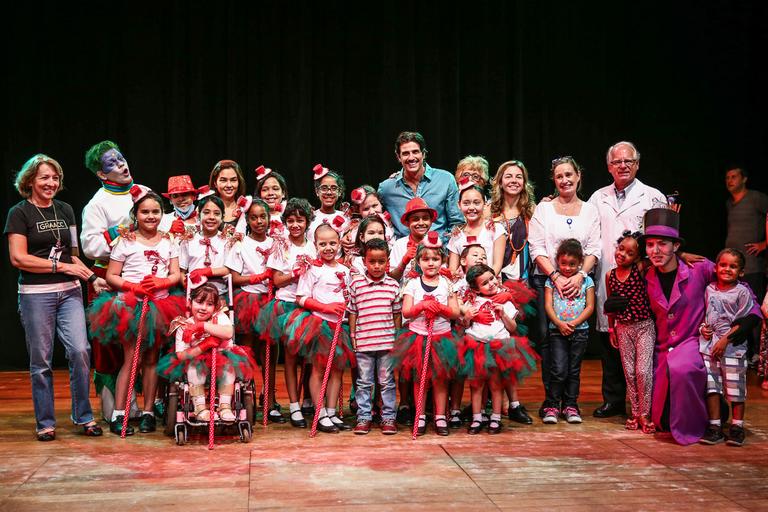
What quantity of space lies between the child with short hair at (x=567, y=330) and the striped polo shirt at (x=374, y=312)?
0.97m

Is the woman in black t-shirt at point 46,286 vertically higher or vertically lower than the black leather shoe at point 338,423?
higher

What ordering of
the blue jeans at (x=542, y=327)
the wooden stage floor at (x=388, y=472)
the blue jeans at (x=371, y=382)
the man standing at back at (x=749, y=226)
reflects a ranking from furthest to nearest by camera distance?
the man standing at back at (x=749, y=226)
the blue jeans at (x=542, y=327)
the blue jeans at (x=371, y=382)
the wooden stage floor at (x=388, y=472)

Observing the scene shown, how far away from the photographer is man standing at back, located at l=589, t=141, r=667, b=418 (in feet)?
16.4

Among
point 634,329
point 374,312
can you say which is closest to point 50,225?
point 374,312

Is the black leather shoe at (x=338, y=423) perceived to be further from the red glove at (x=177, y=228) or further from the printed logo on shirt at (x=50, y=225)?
the printed logo on shirt at (x=50, y=225)

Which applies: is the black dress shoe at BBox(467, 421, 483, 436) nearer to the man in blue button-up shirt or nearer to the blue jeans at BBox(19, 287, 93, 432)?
the man in blue button-up shirt

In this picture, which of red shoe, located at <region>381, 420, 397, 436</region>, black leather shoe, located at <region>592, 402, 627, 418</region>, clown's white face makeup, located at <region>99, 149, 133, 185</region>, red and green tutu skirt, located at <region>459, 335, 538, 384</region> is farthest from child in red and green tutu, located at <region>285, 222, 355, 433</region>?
black leather shoe, located at <region>592, 402, 627, 418</region>

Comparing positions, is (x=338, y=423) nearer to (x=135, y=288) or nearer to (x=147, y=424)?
(x=147, y=424)

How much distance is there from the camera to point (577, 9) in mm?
7398

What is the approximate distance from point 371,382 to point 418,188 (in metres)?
1.40

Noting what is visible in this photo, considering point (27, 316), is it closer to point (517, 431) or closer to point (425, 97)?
point (517, 431)

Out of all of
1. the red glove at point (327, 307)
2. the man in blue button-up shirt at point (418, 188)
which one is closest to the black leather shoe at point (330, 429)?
the red glove at point (327, 307)

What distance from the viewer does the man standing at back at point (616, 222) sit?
197 inches

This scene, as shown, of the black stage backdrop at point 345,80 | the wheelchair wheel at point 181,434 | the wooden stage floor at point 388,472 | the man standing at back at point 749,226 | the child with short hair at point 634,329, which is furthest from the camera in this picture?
the man standing at back at point 749,226
